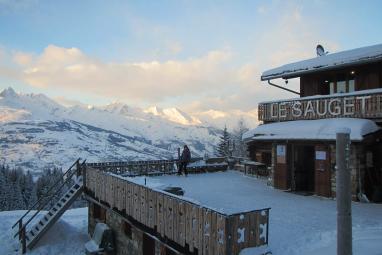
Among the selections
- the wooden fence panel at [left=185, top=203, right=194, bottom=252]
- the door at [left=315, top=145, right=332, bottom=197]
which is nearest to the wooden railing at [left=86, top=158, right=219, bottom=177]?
the door at [left=315, top=145, right=332, bottom=197]

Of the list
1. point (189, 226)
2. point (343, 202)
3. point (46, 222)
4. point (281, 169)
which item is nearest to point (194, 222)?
point (189, 226)

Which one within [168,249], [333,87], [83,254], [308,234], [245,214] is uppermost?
[333,87]

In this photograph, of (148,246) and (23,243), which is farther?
(23,243)

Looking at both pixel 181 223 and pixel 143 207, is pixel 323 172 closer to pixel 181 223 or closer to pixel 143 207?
pixel 143 207

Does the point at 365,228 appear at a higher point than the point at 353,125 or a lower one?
lower

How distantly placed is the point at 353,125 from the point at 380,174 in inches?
112

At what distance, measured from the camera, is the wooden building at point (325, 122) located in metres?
17.0

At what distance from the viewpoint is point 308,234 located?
37.9 ft

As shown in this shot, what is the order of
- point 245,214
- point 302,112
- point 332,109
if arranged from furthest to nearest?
point 302,112, point 332,109, point 245,214

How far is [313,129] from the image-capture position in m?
18.5

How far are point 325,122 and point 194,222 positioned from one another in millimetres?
10661

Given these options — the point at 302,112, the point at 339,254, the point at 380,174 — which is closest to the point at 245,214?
the point at 339,254

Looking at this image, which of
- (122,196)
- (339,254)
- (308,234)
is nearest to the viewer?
(339,254)

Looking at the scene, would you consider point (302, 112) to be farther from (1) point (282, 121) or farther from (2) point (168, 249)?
(2) point (168, 249)
